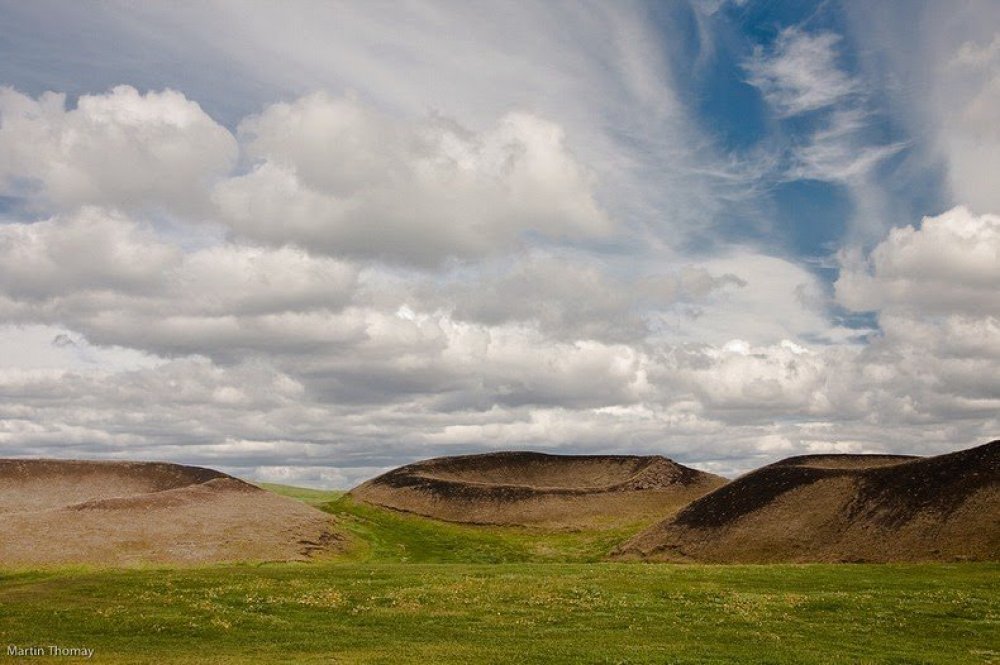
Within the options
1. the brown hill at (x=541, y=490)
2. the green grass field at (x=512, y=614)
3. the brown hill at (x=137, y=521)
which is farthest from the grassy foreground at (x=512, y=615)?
the brown hill at (x=541, y=490)

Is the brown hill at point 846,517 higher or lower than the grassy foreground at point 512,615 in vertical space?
higher

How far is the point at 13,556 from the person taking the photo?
2467 inches

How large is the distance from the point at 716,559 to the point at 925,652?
4628cm

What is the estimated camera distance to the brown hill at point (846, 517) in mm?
63312

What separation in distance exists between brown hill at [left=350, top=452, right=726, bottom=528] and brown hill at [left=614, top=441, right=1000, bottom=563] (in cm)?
2475

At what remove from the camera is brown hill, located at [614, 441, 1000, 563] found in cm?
6331

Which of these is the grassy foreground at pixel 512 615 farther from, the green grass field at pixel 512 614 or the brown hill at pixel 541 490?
the brown hill at pixel 541 490

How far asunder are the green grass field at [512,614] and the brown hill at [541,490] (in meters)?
52.1

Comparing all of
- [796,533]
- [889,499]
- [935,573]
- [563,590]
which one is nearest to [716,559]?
[796,533]

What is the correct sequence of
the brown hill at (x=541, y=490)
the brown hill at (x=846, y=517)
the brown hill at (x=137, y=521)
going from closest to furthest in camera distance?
1. the brown hill at (x=846, y=517)
2. the brown hill at (x=137, y=521)
3. the brown hill at (x=541, y=490)

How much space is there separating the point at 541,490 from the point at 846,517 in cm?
5384

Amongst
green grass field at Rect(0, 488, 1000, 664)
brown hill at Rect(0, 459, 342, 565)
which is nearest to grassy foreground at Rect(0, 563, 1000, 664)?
green grass field at Rect(0, 488, 1000, 664)

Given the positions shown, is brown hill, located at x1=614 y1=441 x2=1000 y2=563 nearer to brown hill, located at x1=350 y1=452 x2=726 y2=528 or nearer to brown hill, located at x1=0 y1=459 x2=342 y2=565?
brown hill, located at x1=350 y1=452 x2=726 y2=528

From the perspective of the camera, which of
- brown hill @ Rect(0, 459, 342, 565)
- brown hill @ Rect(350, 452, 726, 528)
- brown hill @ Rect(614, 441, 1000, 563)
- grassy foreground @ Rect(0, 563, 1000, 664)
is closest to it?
grassy foreground @ Rect(0, 563, 1000, 664)
